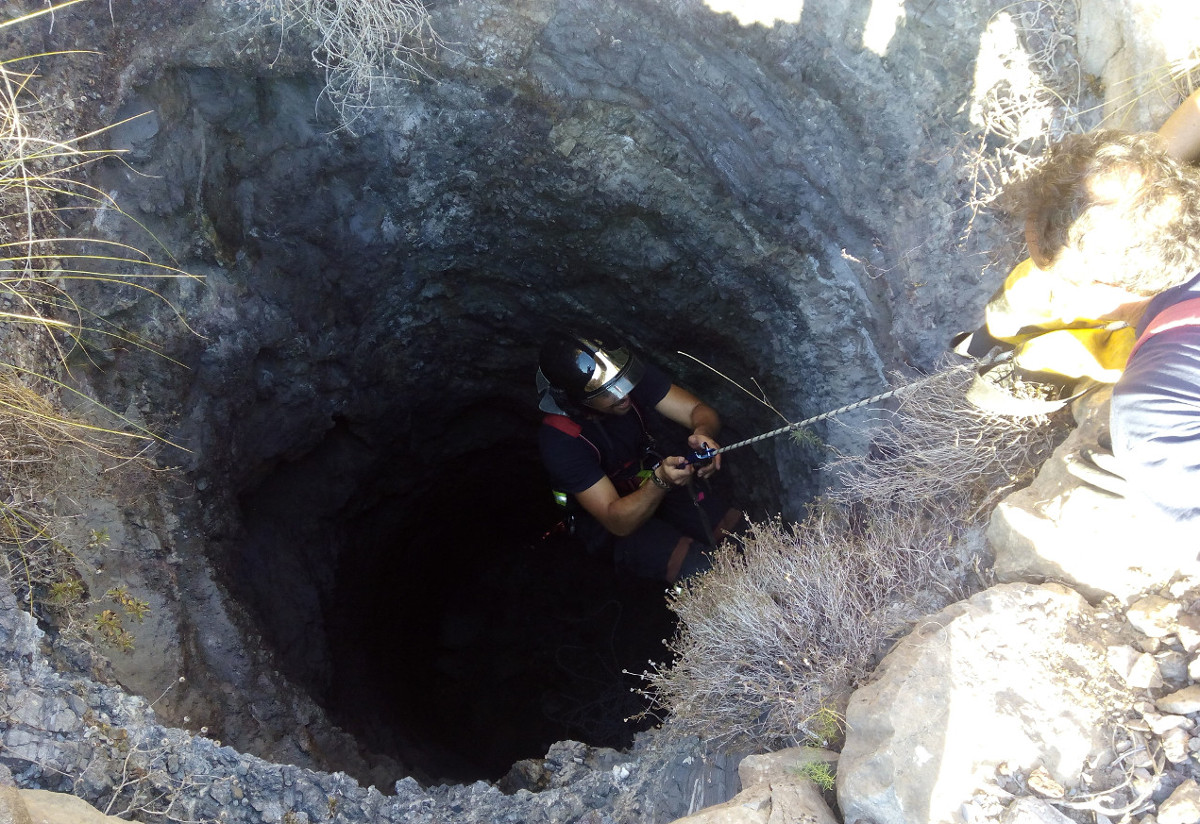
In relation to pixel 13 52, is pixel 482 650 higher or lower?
lower

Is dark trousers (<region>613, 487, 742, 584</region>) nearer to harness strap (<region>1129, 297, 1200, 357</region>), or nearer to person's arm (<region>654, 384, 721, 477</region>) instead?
person's arm (<region>654, 384, 721, 477</region>)

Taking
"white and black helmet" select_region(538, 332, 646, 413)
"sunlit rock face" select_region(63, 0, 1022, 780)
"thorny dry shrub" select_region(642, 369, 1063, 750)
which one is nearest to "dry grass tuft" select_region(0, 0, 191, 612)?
"sunlit rock face" select_region(63, 0, 1022, 780)

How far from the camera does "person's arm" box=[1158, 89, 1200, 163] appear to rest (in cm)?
224

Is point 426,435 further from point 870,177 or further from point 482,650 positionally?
point 870,177

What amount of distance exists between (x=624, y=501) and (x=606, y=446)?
42 cm

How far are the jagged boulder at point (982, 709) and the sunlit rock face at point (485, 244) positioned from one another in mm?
1397

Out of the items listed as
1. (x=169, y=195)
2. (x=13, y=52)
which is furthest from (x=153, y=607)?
(x=13, y=52)

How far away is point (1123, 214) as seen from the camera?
1.88m

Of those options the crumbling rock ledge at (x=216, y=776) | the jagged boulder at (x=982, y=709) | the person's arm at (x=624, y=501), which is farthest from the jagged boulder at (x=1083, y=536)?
the person's arm at (x=624, y=501)

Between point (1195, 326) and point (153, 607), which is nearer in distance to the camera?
point (1195, 326)

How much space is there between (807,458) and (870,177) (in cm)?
139

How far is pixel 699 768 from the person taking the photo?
2590 millimetres

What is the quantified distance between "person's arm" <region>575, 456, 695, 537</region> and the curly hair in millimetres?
2276

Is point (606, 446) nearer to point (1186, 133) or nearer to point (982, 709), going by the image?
point (982, 709)
